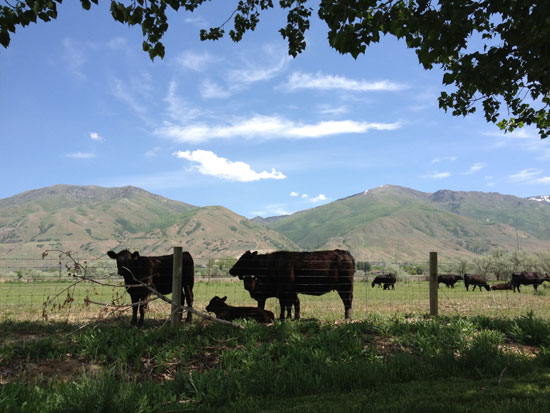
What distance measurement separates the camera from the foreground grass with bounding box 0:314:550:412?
479cm

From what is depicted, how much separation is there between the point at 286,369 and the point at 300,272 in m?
5.80

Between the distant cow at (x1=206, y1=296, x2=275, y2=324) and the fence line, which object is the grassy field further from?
the distant cow at (x1=206, y1=296, x2=275, y2=324)

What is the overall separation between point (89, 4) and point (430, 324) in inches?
351

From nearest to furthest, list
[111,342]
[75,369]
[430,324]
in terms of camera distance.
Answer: [75,369], [111,342], [430,324]

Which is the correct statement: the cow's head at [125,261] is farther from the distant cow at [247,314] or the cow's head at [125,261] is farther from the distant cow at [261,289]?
the distant cow at [261,289]

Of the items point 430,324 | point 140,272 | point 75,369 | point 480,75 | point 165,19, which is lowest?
point 75,369

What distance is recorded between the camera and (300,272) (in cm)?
1180

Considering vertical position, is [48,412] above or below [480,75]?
below

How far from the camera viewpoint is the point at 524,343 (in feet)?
26.1

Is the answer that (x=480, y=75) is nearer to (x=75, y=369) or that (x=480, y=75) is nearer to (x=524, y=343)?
(x=524, y=343)

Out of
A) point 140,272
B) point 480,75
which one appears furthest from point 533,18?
point 140,272

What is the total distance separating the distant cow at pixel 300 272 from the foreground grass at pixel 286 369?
110 inches

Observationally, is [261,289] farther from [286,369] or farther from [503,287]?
[503,287]

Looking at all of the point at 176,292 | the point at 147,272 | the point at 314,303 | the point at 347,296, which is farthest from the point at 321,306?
the point at 176,292
